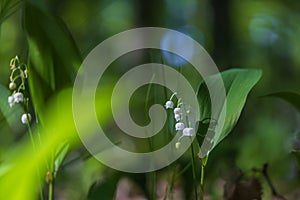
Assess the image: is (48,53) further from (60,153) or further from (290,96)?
(290,96)

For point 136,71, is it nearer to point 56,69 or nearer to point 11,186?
point 56,69

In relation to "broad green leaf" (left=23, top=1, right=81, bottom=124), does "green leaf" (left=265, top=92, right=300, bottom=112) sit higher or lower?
lower

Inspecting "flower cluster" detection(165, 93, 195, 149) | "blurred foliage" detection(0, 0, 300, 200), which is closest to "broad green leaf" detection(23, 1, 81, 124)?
→ "blurred foliage" detection(0, 0, 300, 200)

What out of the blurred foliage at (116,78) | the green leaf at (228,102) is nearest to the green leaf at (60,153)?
the blurred foliage at (116,78)

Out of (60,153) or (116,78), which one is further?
(116,78)

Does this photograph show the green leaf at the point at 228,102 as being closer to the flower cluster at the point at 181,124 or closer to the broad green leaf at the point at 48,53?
the flower cluster at the point at 181,124

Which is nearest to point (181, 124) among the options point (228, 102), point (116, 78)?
point (228, 102)

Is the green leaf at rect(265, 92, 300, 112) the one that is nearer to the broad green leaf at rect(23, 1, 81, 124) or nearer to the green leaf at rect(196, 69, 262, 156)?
the green leaf at rect(196, 69, 262, 156)
